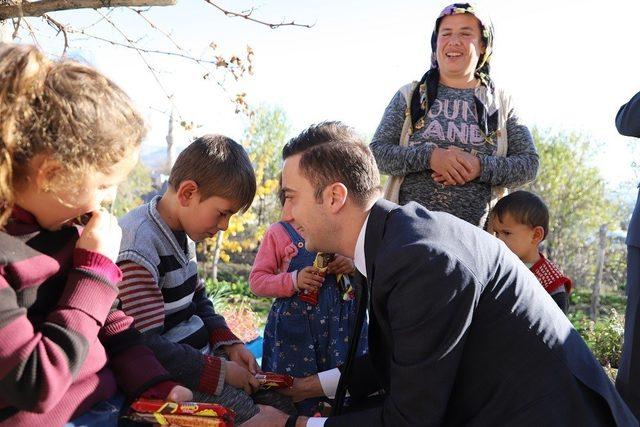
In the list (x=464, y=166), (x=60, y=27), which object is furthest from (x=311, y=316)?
(x=60, y=27)

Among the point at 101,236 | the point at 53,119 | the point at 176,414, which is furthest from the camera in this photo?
the point at 176,414

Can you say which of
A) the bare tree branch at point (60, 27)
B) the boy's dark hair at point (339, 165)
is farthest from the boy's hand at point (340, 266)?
the bare tree branch at point (60, 27)

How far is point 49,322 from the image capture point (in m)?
1.45

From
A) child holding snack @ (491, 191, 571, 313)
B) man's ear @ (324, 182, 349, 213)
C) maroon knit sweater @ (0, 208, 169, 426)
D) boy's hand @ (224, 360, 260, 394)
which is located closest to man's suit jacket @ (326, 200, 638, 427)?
man's ear @ (324, 182, 349, 213)

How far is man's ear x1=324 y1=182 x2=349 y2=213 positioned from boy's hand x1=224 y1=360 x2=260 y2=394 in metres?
0.74

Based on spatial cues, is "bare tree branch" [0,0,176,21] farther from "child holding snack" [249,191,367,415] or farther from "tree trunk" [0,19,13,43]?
"child holding snack" [249,191,367,415]

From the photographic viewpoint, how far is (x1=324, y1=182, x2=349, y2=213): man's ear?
2123 millimetres

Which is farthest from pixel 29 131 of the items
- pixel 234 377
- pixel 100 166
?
pixel 234 377

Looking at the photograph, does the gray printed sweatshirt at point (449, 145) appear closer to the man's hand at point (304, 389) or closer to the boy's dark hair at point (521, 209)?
the boy's dark hair at point (521, 209)

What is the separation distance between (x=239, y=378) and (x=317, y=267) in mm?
836

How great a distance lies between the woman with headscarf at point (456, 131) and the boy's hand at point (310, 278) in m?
0.70

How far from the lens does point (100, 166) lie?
1.54 meters

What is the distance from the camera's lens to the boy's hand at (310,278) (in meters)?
2.98

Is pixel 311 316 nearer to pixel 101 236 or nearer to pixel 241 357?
pixel 241 357
